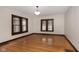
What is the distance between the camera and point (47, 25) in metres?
9.24

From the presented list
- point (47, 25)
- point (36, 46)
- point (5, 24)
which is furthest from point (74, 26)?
point (47, 25)

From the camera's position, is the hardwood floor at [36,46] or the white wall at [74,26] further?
the hardwood floor at [36,46]

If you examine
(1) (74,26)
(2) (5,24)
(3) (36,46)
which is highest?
(2) (5,24)

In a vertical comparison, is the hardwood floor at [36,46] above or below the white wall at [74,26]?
below

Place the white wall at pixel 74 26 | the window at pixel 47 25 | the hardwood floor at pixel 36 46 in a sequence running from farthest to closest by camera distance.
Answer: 1. the window at pixel 47 25
2. the hardwood floor at pixel 36 46
3. the white wall at pixel 74 26

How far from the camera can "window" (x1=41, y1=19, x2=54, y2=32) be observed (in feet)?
29.6

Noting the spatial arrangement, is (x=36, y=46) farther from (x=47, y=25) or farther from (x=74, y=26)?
(x=47, y=25)

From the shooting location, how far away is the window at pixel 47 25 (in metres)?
9.03

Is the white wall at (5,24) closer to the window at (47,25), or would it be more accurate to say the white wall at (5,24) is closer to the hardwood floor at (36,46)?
the hardwood floor at (36,46)

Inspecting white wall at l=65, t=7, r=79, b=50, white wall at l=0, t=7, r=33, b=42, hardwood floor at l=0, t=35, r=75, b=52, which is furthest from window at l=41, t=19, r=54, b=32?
white wall at l=0, t=7, r=33, b=42

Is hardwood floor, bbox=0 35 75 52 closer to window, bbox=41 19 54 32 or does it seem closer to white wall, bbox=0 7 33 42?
white wall, bbox=0 7 33 42

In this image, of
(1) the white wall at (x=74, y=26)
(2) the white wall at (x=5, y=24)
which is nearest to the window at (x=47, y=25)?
(1) the white wall at (x=74, y=26)
